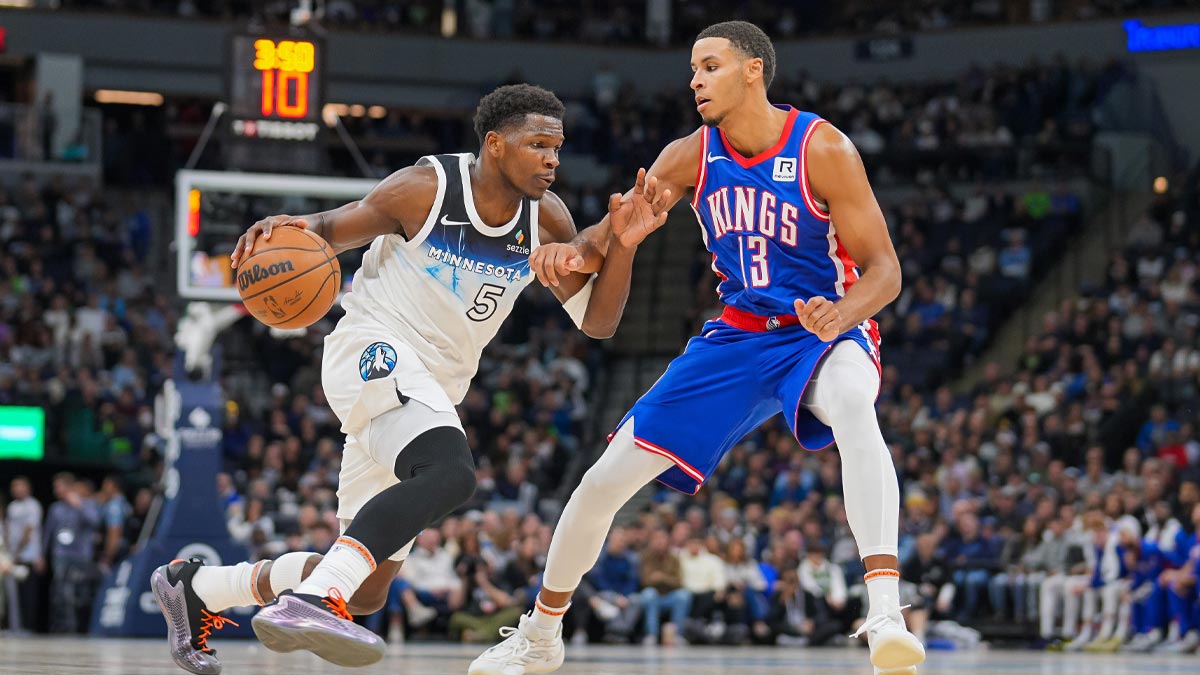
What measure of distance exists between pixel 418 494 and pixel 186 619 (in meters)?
1.39

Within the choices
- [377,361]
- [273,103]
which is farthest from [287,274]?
[273,103]

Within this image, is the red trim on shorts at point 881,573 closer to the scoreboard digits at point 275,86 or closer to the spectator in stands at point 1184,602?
the scoreboard digits at point 275,86

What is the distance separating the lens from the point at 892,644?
4785 mm

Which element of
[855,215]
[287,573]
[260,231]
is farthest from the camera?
[287,573]

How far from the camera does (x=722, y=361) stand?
5.45 meters

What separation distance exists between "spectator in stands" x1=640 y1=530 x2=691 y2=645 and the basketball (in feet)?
32.1

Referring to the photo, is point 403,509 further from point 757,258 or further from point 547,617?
point 757,258

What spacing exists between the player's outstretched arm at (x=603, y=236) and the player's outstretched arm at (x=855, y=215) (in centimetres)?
50

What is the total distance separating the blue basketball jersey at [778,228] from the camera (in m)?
5.38

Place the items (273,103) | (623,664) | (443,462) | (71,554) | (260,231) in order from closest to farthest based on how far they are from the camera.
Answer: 1. (443,462)
2. (260,231)
3. (623,664)
4. (273,103)
5. (71,554)

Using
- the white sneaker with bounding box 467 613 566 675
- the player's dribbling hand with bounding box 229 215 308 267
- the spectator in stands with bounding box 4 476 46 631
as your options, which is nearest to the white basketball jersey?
the player's dribbling hand with bounding box 229 215 308 267

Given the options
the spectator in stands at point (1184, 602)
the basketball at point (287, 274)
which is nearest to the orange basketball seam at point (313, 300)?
the basketball at point (287, 274)

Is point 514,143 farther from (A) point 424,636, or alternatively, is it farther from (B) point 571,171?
(B) point 571,171

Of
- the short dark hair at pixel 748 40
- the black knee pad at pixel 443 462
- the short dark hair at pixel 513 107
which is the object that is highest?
the short dark hair at pixel 748 40
